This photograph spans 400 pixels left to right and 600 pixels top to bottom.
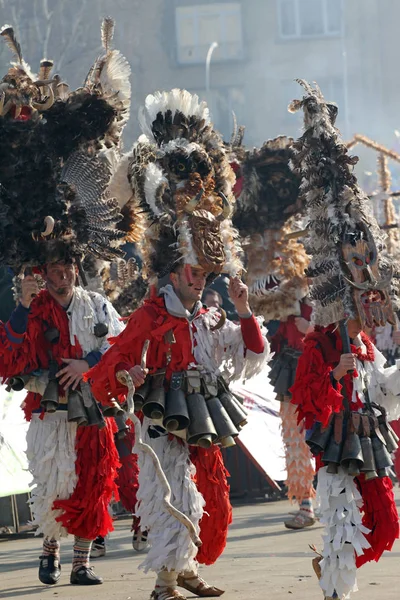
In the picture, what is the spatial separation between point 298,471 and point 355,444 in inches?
152

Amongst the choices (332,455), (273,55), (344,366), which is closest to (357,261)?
(344,366)

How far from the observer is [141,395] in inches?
262

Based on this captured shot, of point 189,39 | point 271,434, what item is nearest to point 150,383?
point 271,434

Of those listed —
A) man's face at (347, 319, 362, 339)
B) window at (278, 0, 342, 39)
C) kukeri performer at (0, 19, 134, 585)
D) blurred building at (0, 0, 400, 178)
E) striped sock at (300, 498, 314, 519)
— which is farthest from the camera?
window at (278, 0, 342, 39)

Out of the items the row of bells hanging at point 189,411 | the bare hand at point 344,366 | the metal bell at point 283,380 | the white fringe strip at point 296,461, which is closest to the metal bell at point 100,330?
the row of bells hanging at point 189,411

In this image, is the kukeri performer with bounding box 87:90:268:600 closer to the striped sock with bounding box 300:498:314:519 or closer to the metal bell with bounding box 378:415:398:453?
the metal bell with bounding box 378:415:398:453

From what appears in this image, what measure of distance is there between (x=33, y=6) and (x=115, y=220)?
42590 millimetres

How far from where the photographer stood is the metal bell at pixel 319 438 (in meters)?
6.49

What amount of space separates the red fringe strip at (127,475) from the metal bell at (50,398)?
5.02ft

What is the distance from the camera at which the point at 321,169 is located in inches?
267

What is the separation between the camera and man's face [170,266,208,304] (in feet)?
22.5

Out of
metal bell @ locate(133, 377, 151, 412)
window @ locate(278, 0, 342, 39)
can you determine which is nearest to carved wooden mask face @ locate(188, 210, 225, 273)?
metal bell @ locate(133, 377, 151, 412)

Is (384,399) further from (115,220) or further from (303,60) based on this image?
(303,60)

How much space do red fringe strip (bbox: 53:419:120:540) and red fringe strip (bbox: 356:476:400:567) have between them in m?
1.73
